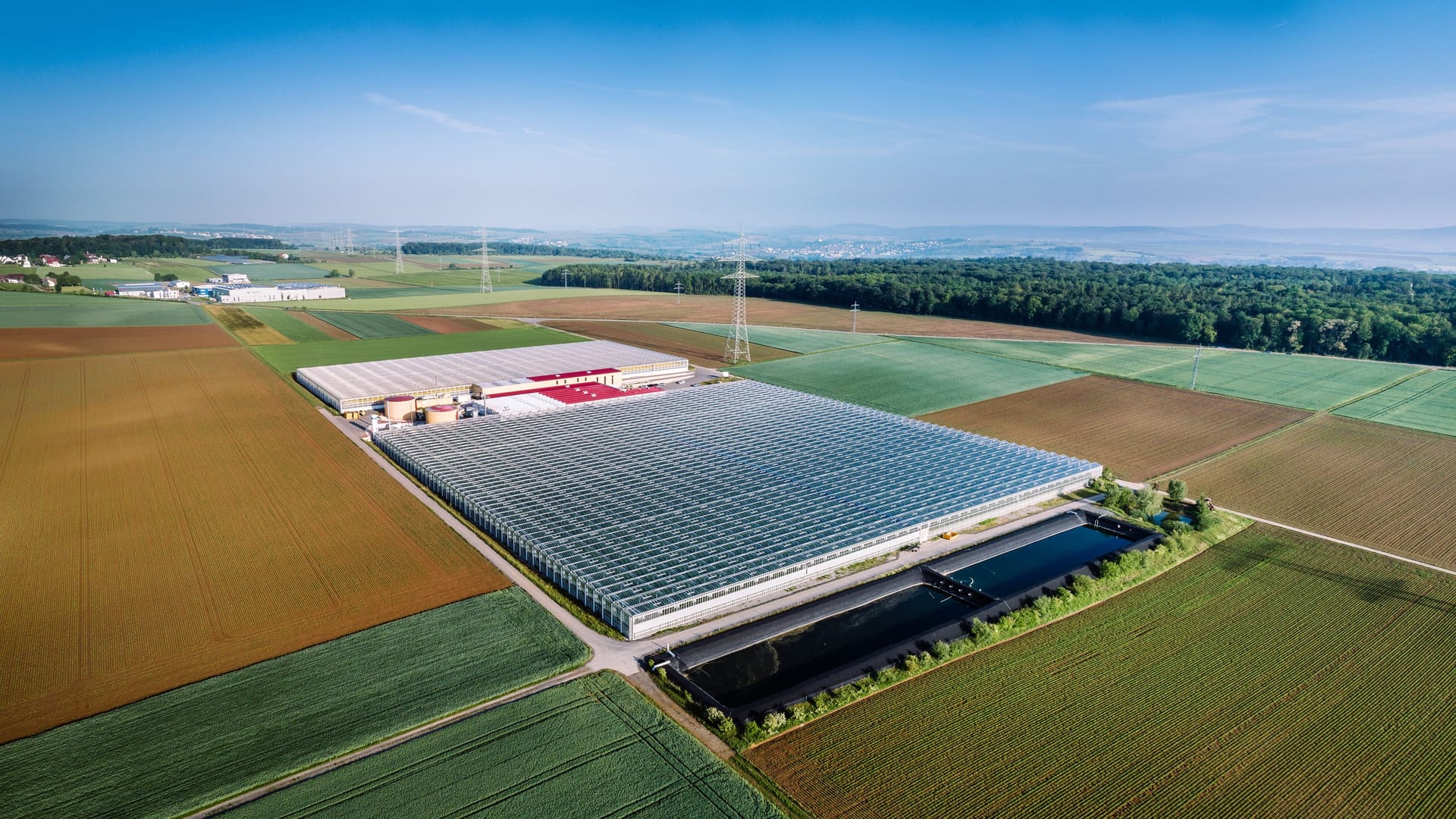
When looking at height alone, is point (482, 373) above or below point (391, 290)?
below

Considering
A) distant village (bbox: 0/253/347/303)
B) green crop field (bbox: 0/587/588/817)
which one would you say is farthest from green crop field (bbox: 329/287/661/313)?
green crop field (bbox: 0/587/588/817)

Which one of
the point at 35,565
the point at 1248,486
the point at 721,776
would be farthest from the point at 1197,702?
the point at 35,565

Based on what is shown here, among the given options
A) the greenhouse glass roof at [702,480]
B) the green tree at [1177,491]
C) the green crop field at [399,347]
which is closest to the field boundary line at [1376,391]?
the green tree at [1177,491]

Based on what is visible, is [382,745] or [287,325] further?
[287,325]

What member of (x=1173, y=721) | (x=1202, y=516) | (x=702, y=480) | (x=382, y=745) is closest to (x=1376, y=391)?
(x=1202, y=516)

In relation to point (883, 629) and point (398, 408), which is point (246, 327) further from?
point (883, 629)

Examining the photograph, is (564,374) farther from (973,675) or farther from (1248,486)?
(1248,486)

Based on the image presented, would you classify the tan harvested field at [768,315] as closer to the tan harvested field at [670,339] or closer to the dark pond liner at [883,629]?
the tan harvested field at [670,339]
